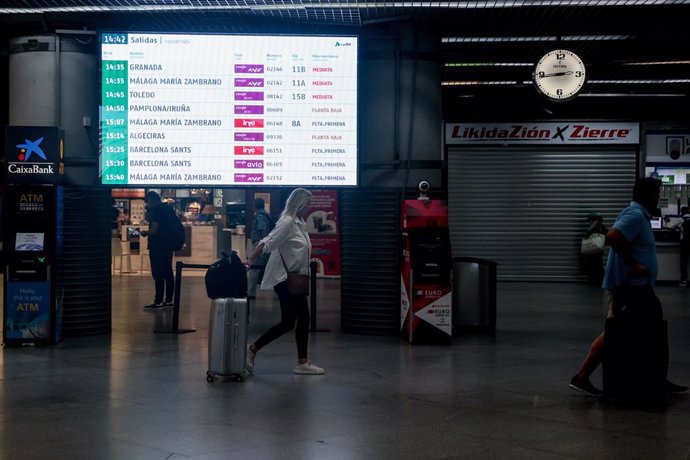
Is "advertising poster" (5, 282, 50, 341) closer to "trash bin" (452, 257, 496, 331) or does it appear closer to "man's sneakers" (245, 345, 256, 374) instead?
"man's sneakers" (245, 345, 256, 374)

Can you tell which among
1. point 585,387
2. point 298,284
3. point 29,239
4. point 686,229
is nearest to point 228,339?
point 298,284

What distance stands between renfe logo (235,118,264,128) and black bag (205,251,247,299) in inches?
109

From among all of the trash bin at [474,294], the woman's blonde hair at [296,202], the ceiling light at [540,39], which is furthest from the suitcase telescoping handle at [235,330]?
the ceiling light at [540,39]

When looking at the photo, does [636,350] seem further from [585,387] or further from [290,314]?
[290,314]

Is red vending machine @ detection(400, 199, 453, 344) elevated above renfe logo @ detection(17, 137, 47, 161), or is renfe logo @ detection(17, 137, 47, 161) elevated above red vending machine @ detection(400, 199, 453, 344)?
renfe logo @ detection(17, 137, 47, 161)

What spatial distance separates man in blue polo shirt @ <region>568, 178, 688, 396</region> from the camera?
24.5ft

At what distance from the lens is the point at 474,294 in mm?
12398

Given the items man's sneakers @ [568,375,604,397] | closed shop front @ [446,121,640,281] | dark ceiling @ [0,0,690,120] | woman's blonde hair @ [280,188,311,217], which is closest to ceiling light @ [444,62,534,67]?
dark ceiling @ [0,0,690,120]

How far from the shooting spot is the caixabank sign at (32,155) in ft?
34.4

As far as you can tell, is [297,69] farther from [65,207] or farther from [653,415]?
[653,415]

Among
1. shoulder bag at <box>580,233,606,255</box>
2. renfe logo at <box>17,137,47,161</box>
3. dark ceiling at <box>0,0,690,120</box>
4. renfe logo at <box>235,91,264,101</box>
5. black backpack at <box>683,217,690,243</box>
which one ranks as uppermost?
dark ceiling at <box>0,0,690,120</box>

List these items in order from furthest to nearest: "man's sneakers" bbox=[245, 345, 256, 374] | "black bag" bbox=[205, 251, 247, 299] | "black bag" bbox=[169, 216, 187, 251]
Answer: "black bag" bbox=[169, 216, 187, 251] < "man's sneakers" bbox=[245, 345, 256, 374] < "black bag" bbox=[205, 251, 247, 299]

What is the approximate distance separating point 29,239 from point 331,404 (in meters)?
4.75

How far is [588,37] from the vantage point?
13727mm
